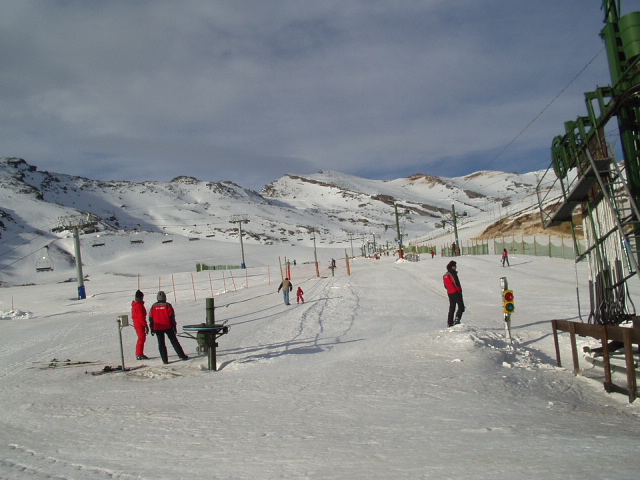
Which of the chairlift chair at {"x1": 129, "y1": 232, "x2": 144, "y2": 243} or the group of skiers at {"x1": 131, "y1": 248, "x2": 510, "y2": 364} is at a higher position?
the chairlift chair at {"x1": 129, "y1": 232, "x2": 144, "y2": 243}

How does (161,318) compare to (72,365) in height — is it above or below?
above

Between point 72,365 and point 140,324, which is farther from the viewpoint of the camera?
point 140,324

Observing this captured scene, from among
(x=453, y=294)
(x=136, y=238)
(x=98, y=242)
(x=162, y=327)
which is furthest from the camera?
(x=136, y=238)

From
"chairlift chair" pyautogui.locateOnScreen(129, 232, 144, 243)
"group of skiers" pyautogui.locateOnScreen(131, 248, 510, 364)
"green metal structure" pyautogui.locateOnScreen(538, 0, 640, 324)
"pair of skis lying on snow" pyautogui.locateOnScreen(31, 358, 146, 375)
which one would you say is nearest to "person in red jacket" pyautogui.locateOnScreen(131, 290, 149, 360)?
"group of skiers" pyautogui.locateOnScreen(131, 248, 510, 364)

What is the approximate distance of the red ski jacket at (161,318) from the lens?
400 inches

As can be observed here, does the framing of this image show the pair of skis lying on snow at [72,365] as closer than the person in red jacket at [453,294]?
Yes

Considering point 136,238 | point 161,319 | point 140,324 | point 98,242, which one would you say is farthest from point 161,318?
point 136,238

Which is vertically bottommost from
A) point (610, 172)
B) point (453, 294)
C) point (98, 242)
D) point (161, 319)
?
point (453, 294)

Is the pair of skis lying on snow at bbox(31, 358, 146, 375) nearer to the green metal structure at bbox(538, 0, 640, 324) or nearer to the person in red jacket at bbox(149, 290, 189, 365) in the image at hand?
the person in red jacket at bbox(149, 290, 189, 365)

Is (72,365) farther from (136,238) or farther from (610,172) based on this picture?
Result: (136,238)

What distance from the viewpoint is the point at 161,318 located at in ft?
33.6

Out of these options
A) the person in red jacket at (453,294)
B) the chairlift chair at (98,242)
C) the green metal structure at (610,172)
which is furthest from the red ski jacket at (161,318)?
the chairlift chair at (98,242)

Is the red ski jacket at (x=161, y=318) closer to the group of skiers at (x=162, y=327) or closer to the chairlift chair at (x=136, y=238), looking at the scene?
the group of skiers at (x=162, y=327)

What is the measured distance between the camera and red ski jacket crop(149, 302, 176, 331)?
10148 mm
